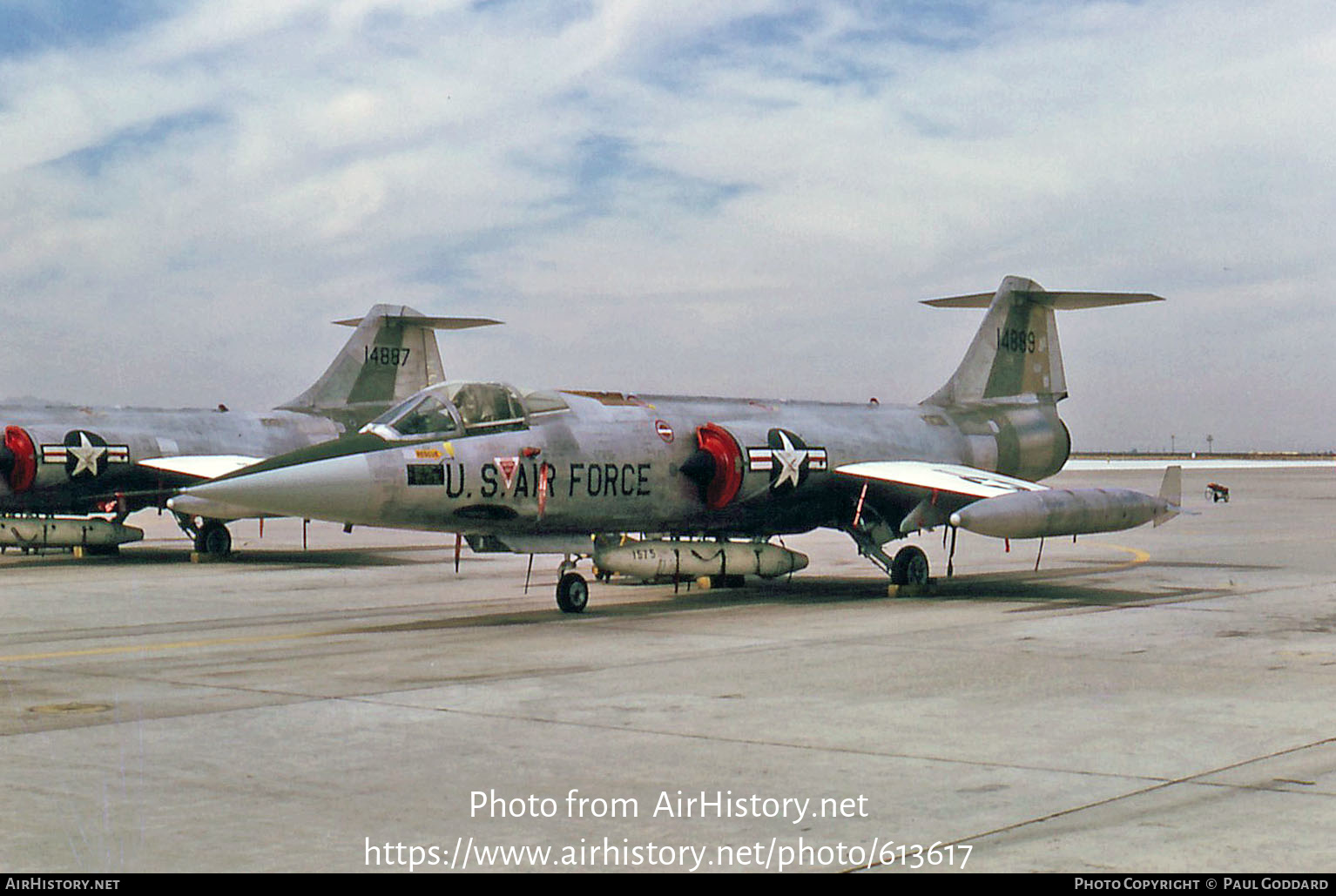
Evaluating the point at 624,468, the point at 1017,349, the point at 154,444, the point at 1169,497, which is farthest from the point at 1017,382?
the point at 154,444

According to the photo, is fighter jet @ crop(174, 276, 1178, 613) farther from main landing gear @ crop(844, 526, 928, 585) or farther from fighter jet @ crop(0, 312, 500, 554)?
fighter jet @ crop(0, 312, 500, 554)

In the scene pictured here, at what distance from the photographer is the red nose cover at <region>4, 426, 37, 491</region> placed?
79.4ft

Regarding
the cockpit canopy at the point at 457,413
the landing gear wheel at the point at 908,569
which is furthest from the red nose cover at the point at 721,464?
the landing gear wheel at the point at 908,569

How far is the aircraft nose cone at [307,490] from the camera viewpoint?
530 inches

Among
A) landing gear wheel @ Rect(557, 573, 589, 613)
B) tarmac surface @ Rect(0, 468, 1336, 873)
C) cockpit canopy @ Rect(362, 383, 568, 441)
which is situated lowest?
tarmac surface @ Rect(0, 468, 1336, 873)

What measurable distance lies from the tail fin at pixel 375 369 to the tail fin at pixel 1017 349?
36.0ft

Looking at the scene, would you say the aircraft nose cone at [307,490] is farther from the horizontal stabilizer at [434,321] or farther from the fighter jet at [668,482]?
the horizontal stabilizer at [434,321]

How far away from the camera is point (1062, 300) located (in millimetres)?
22547

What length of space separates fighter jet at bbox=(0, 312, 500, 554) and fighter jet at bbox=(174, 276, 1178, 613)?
384 inches

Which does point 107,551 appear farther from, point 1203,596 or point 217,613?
point 1203,596

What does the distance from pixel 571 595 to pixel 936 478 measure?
4.91 m

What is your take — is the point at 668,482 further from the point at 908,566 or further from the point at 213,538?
the point at 213,538

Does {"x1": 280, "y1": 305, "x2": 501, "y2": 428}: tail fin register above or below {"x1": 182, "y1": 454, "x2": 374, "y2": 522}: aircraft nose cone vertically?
above

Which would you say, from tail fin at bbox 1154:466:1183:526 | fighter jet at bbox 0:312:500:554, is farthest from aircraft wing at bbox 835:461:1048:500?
fighter jet at bbox 0:312:500:554
